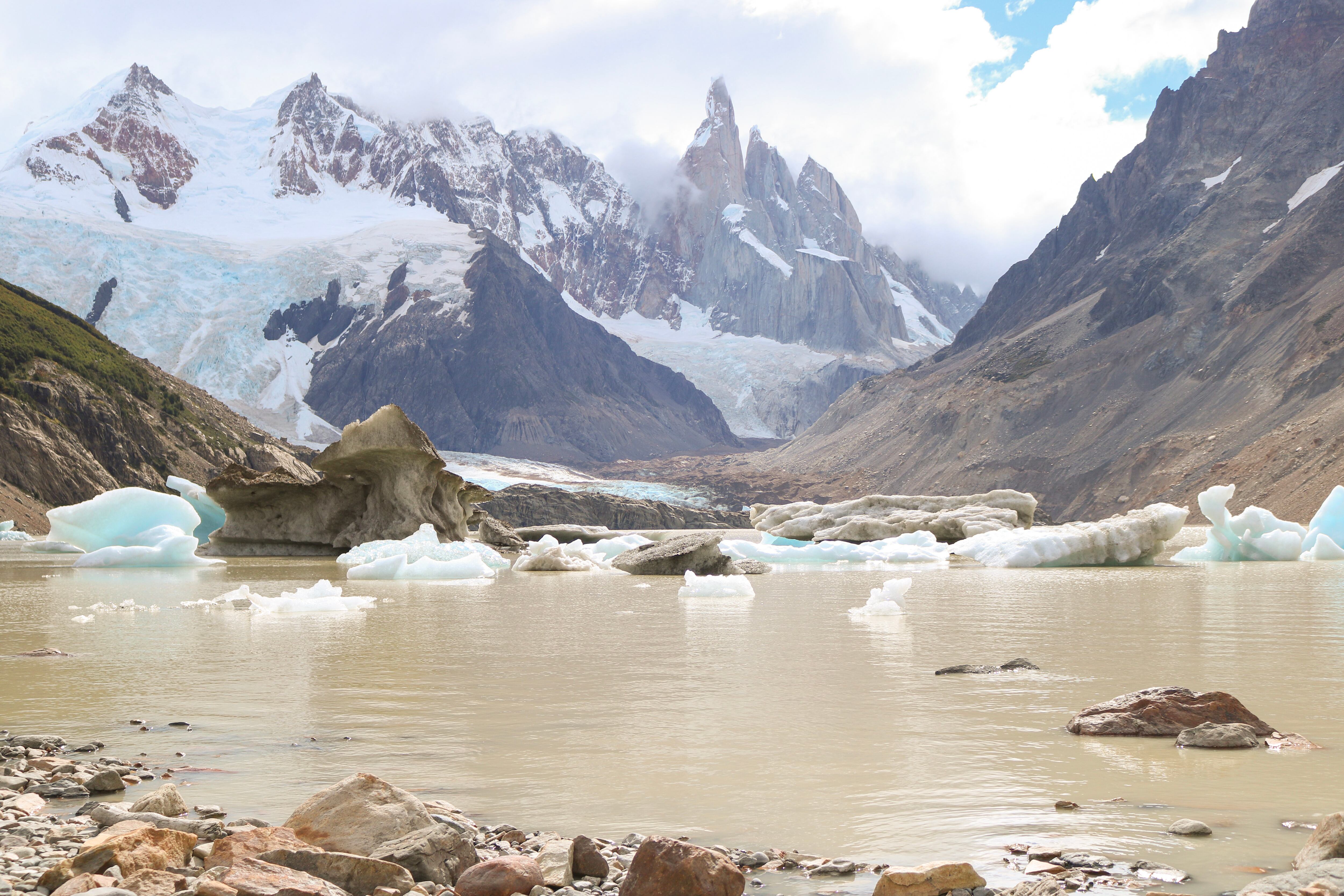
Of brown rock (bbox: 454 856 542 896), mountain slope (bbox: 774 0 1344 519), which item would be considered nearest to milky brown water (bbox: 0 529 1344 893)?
brown rock (bbox: 454 856 542 896)

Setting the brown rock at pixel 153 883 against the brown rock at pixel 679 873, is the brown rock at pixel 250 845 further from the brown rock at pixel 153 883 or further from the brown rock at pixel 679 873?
the brown rock at pixel 679 873

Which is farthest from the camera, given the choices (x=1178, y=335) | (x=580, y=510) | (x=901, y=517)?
(x=1178, y=335)

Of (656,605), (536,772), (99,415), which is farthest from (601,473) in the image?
(536,772)

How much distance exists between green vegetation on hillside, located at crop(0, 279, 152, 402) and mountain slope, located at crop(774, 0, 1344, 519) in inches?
2039

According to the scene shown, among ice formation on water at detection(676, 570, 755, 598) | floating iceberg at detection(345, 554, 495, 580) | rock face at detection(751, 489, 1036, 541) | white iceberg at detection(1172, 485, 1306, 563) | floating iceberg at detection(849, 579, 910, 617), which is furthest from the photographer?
rock face at detection(751, 489, 1036, 541)

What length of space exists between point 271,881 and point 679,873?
116 cm

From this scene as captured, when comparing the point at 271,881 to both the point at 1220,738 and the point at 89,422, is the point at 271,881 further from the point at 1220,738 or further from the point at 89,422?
the point at 89,422

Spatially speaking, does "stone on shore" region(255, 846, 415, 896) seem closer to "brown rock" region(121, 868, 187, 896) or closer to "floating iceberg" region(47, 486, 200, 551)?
"brown rock" region(121, 868, 187, 896)

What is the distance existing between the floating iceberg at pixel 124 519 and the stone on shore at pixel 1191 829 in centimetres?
2181

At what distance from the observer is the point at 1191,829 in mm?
3619

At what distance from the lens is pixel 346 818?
3.62m

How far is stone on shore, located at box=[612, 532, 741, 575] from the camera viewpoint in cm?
2075

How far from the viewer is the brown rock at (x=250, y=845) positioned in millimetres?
3262

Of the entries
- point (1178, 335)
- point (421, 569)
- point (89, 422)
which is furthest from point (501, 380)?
point (421, 569)
